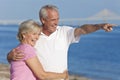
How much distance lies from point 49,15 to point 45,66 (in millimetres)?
556

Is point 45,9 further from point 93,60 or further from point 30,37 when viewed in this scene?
point 93,60

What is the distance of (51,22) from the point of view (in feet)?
17.6

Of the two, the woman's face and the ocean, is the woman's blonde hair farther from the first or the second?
the ocean

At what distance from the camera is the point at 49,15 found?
5.36m

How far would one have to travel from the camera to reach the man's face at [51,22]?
5.34 m

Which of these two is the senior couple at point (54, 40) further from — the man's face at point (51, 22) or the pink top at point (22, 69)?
the pink top at point (22, 69)

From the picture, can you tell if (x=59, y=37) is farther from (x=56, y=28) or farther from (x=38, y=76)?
(x=38, y=76)

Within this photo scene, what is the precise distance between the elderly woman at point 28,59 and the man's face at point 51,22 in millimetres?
710

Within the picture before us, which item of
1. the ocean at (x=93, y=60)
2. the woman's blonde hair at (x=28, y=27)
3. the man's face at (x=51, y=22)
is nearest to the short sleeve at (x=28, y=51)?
the woman's blonde hair at (x=28, y=27)

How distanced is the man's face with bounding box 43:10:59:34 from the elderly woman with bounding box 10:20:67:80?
0.71 metres

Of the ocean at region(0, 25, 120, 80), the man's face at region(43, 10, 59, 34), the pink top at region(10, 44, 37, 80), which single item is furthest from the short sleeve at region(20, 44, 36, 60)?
the ocean at region(0, 25, 120, 80)

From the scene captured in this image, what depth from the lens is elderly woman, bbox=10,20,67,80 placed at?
4.58 m

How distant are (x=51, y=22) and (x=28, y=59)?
897 millimetres

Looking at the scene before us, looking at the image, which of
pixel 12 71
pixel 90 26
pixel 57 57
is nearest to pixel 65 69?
pixel 57 57
